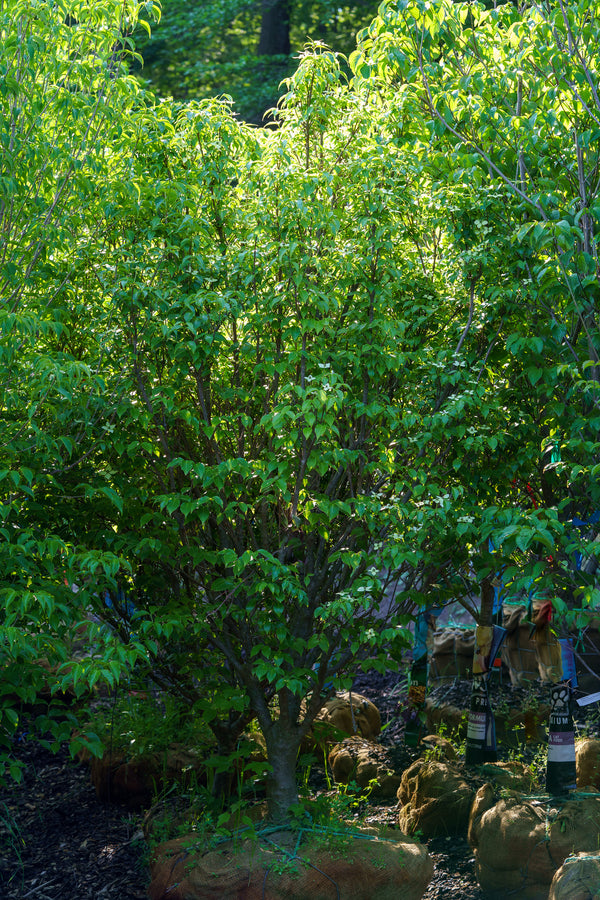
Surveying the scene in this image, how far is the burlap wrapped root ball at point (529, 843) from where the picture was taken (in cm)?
471

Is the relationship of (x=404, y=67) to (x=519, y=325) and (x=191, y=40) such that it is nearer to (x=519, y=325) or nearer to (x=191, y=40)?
(x=519, y=325)

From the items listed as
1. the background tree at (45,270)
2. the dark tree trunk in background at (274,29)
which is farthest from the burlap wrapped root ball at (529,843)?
the dark tree trunk in background at (274,29)

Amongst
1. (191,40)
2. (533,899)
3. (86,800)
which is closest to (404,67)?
(533,899)

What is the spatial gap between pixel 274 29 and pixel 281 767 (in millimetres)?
15170

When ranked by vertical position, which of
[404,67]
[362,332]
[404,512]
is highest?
[404,67]

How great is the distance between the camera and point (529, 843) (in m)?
4.76

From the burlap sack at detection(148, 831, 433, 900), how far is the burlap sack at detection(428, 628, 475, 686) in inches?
152

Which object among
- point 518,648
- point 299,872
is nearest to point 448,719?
point 518,648

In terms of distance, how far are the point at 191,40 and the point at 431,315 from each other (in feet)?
47.2

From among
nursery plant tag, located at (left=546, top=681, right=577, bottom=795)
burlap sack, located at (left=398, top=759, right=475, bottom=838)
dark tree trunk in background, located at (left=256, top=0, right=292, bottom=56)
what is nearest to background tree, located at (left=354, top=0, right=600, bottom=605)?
nursery plant tag, located at (left=546, top=681, right=577, bottom=795)

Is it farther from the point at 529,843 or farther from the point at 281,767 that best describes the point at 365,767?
the point at 529,843

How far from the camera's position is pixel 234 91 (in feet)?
50.8

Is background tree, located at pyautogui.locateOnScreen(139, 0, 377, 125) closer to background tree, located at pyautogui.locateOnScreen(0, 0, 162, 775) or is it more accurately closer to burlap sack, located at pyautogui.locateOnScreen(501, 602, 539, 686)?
burlap sack, located at pyautogui.locateOnScreen(501, 602, 539, 686)

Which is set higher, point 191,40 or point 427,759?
point 191,40
